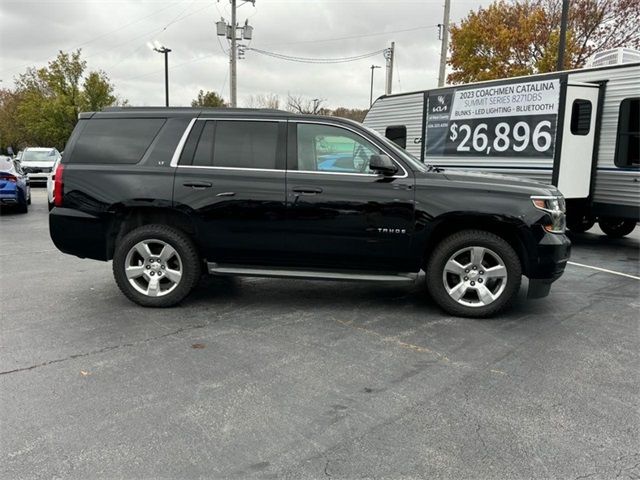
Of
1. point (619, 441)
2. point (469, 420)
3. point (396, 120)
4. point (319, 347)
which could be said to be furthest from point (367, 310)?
point (396, 120)

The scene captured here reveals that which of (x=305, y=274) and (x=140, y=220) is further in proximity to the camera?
(x=140, y=220)

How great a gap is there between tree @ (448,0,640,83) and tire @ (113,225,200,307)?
796 inches

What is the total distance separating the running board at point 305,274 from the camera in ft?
16.5

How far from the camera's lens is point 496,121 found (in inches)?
374

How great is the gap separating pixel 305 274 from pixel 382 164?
4.15 ft

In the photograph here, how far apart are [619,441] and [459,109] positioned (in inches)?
322

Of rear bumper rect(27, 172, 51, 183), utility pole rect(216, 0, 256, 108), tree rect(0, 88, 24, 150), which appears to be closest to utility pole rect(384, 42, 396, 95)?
utility pole rect(216, 0, 256, 108)

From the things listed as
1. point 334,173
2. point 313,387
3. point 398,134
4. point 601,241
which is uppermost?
point 398,134

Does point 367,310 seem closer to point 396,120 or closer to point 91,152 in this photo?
point 91,152

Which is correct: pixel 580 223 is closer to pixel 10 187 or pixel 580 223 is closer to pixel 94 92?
pixel 10 187

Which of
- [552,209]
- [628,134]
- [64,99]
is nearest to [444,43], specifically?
[628,134]

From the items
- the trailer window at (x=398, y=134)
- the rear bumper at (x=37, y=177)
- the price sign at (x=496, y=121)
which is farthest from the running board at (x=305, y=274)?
the rear bumper at (x=37, y=177)

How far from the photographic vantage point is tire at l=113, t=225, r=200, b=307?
16.7 feet

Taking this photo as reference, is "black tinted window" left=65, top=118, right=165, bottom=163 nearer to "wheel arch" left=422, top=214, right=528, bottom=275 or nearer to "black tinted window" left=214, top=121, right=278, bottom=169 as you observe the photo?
"black tinted window" left=214, top=121, right=278, bottom=169
